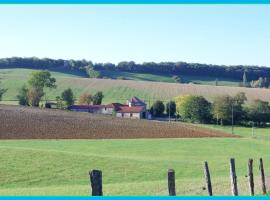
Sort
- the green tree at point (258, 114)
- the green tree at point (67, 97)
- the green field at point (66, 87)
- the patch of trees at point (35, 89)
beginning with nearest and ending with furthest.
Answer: the green tree at point (258, 114)
the patch of trees at point (35, 89)
the green tree at point (67, 97)
the green field at point (66, 87)

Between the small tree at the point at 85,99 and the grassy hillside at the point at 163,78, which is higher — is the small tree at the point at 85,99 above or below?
below

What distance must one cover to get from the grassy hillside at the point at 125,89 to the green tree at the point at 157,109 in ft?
29.0

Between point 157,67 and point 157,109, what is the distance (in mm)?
59505

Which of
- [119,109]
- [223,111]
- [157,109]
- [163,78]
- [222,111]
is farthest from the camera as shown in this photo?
[163,78]

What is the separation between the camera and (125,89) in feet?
385

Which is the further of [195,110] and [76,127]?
[195,110]

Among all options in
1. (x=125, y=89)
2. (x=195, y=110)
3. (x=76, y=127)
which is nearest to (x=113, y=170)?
(x=76, y=127)

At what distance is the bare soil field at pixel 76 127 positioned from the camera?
176ft

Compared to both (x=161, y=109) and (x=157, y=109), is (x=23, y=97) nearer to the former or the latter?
(x=157, y=109)

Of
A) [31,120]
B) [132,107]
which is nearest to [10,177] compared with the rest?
[31,120]

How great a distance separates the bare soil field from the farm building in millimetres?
24719

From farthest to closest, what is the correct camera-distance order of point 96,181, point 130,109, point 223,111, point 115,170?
1. point 130,109
2. point 223,111
3. point 115,170
4. point 96,181

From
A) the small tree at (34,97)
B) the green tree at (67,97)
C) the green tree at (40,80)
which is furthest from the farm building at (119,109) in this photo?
the green tree at (40,80)

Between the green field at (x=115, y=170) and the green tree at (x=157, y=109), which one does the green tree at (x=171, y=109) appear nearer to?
the green tree at (x=157, y=109)
